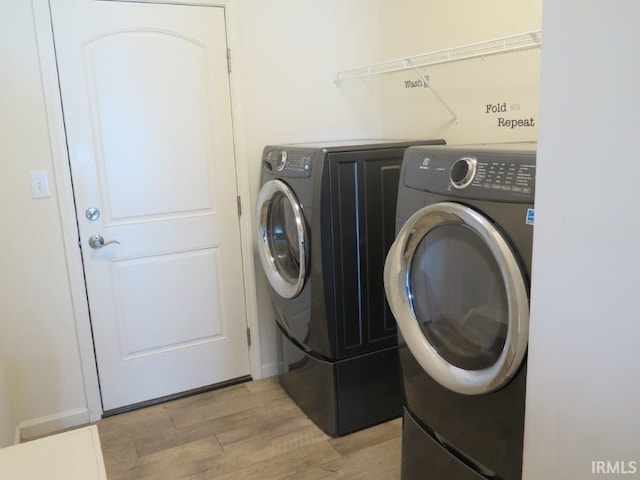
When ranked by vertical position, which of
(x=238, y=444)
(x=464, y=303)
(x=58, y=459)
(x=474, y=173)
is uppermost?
(x=474, y=173)

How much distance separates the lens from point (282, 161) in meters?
2.44

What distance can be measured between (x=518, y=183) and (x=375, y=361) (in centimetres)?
132

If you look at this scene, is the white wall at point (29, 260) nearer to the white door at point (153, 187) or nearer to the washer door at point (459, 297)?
the white door at point (153, 187)

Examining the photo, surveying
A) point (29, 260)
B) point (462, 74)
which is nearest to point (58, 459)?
point (29, 260)

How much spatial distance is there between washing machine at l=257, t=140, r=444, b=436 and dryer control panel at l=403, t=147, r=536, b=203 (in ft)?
1.63

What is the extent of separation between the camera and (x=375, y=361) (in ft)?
7.89

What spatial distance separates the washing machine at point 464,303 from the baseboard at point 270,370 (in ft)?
4.22

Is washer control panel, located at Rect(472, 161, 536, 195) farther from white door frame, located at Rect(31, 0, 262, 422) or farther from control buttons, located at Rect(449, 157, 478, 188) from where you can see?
white door frame, located at Rect(31, 0, 262, 422)

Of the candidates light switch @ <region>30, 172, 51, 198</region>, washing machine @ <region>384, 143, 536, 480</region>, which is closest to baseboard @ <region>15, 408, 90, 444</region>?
light switch @ <region>30, 172, 51, 198</region>

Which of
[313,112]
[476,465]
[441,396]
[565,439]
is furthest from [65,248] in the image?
[565,439]

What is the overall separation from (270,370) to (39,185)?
5.03 feet

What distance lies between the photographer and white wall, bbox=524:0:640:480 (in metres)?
0.70

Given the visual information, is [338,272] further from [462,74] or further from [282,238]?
[462,74]

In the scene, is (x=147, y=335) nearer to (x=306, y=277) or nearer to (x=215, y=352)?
(x=215, y=352)
